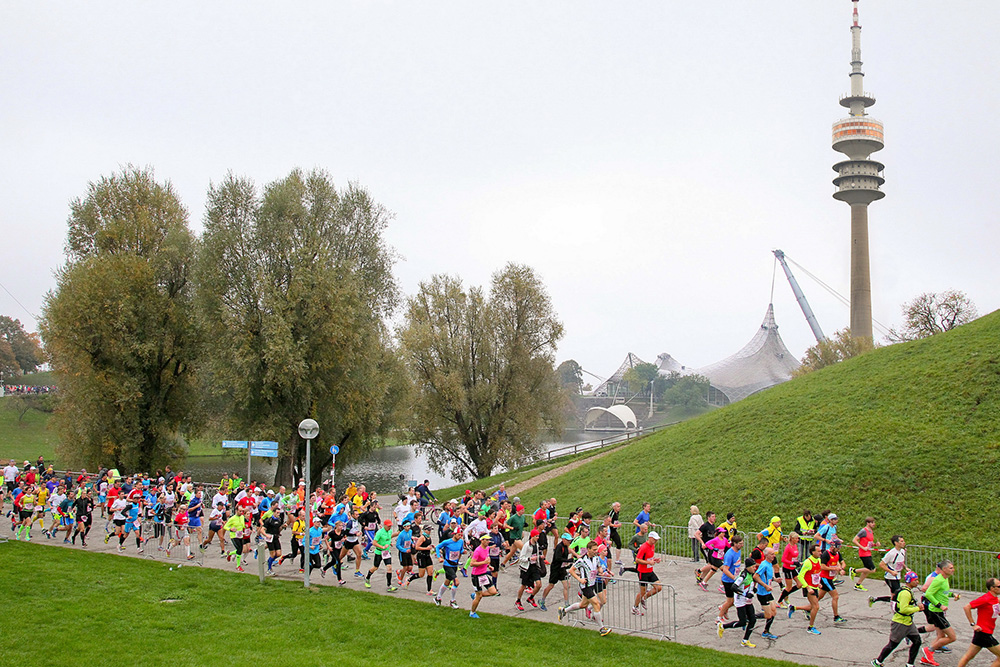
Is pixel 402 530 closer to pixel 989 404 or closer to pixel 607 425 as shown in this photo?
pixel 989 404

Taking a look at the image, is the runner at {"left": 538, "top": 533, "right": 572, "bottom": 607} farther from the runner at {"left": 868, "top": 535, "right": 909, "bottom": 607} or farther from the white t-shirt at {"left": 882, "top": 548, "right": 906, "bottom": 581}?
the white t-shirt at {"left": 882, "top": 548, "right": 906, "bottom": 581}

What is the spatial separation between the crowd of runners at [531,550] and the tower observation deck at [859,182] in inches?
3470

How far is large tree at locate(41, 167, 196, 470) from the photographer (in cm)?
3303

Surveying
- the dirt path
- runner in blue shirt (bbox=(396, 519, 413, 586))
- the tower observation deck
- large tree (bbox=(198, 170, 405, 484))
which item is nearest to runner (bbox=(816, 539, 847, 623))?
runner in blue shirt (bbox=(396, 519, 413, 586))

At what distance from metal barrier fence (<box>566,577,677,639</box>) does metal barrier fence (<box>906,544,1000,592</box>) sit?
7.16m

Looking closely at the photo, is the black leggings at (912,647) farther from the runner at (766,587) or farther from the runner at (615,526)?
the runner at (615,526)

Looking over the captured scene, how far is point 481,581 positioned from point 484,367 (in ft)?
98.4

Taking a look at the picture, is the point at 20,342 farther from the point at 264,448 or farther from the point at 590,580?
the point at 590,580

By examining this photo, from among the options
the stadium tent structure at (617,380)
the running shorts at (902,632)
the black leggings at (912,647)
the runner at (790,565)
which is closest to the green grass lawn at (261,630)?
the black leggings at (912,647)

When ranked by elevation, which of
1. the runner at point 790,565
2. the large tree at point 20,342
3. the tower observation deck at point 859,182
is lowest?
the runner at point 790,565

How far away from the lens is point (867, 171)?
10306 cm

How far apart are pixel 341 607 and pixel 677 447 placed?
1992 centimetres

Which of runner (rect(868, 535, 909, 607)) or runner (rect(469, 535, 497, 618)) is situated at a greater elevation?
runner (rect(868, 535, 909, 607))

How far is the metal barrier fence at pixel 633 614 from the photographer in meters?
13.3
